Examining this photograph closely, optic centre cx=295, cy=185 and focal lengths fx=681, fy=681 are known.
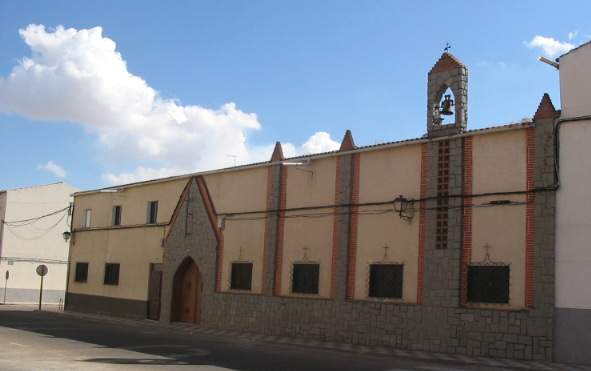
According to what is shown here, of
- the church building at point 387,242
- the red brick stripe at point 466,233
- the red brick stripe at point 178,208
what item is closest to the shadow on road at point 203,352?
the church building at point 387,242

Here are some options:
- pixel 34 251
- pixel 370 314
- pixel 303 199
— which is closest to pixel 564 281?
pixel 370 314

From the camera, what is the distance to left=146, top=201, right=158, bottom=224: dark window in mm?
29625

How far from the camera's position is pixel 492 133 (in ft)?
58.6

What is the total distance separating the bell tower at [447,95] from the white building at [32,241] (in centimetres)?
3289

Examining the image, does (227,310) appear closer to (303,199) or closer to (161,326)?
(161,326)

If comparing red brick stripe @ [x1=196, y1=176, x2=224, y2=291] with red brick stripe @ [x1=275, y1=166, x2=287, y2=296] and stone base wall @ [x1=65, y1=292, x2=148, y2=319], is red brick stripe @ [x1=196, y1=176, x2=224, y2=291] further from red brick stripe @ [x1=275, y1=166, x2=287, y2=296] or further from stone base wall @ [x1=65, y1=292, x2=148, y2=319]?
stone base wall @ [x1=65, y1=292, x2=148, y2=319]

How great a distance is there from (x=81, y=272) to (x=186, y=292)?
9468 millimetres

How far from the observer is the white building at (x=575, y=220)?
15.8 metres

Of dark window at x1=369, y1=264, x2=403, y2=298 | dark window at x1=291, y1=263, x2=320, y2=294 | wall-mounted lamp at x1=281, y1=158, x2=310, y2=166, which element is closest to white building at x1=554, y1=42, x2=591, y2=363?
dark window at x1=369, y1=264, x2=403, y2=298

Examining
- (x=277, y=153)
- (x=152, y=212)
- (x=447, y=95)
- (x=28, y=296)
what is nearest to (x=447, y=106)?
(x=447, y=95)

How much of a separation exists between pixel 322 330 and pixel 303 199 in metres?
4.37

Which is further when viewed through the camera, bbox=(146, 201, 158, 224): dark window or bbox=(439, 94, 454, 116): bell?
bbox=(146, 201, 158, 224): dark window

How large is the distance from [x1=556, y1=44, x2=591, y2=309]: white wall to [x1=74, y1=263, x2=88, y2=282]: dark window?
24.6m

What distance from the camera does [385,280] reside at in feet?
65.0
